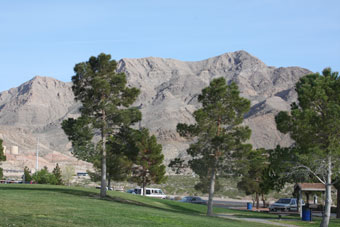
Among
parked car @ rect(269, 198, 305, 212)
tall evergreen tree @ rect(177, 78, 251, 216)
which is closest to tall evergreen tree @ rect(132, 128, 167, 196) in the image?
parked car @ rect(269, 198, 305, 212)

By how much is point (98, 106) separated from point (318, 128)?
52.9 ft

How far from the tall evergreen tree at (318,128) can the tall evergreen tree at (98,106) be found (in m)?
12.2

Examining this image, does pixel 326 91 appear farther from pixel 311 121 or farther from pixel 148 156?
pixel 148 156

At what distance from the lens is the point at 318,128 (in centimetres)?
2970

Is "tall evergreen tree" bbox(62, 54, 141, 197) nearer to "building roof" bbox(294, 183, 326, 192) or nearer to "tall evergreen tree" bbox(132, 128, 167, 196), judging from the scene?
"building roof" bbox(294, 183, 326, 192)

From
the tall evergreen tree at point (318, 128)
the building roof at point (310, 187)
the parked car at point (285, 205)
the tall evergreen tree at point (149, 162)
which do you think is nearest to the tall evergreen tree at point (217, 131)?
the tall evergreen tree at point (318, 128)

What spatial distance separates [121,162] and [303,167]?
31.4 m

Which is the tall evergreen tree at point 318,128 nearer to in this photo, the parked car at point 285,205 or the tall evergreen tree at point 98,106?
the tall evergreen tree at point 98,106

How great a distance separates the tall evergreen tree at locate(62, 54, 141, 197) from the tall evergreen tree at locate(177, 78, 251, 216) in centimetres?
506

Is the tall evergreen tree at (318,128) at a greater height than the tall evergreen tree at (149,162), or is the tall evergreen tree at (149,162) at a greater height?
the tall evergreen tree at (318,128)

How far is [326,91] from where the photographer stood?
3095 cm

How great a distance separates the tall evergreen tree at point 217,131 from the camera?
34250 millimetres

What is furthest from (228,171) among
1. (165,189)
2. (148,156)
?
(165,189)

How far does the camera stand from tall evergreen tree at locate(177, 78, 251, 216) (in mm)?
34250
